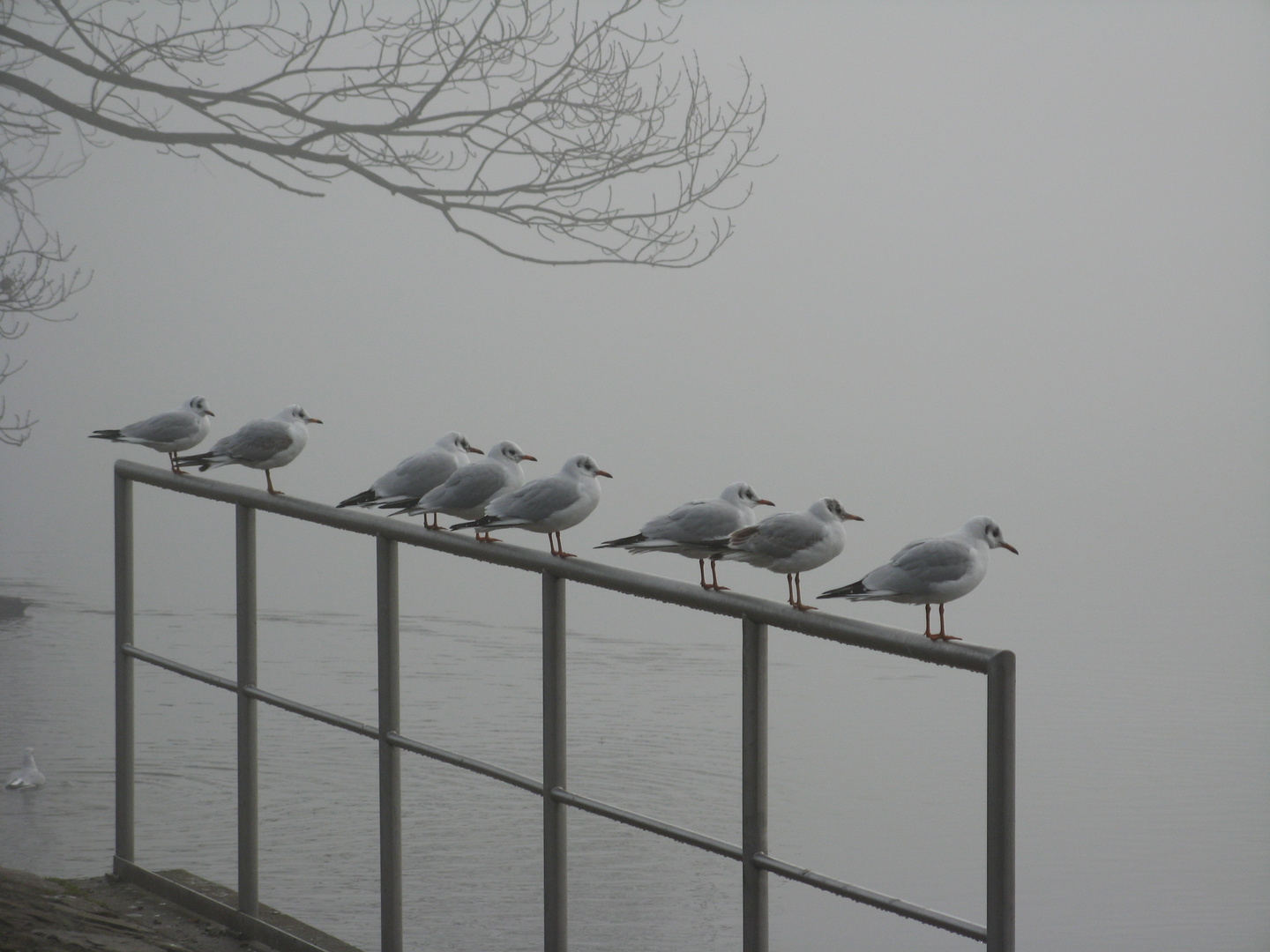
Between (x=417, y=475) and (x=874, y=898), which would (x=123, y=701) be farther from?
(x=874, y=898)

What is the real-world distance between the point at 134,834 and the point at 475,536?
115 centimetres

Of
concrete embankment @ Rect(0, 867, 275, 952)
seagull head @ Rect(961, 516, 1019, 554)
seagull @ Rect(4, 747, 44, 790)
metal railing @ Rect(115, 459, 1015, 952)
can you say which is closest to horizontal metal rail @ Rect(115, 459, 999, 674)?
metal railing @ Rect(115, 459, 1015, 952)

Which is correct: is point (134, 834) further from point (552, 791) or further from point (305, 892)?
point (305, 892)

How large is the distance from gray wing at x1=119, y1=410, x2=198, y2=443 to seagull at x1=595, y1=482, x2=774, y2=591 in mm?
1484

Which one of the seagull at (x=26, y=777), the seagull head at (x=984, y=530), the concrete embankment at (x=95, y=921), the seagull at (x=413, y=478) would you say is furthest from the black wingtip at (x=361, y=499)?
the seagull at (x=26, y=777)

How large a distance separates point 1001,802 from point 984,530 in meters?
0.72

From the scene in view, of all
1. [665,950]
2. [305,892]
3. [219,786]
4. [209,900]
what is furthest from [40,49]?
[209,900]

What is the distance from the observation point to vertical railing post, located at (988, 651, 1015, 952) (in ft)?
5.24

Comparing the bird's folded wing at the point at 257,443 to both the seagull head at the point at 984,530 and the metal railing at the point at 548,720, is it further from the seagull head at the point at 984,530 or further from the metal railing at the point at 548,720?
the seagull head at the point at 984,530

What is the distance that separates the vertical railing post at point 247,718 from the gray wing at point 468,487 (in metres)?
0.31

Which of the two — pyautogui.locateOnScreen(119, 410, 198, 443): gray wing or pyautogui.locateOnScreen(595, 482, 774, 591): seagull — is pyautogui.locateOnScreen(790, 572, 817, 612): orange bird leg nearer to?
pyautogui.locateOnScreen(595, 482, 774, 591): seagull

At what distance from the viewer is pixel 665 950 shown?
523 centimetres

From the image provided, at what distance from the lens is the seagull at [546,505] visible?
8.27 ft

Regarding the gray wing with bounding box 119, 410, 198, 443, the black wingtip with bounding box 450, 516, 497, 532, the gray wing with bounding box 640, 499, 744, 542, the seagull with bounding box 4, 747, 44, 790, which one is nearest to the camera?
the gray wing with bounding box 640, 499, 744, 542
